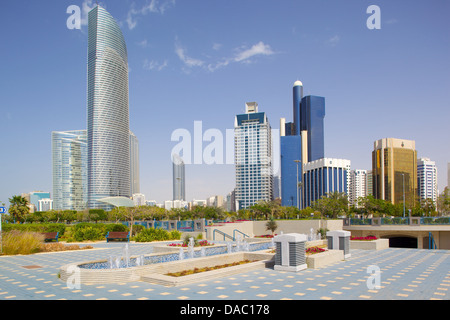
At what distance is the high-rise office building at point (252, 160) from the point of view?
502 ft

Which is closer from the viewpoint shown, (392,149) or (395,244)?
(395,244)

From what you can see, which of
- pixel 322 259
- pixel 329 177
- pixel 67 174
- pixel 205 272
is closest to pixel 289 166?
pixel 329 177

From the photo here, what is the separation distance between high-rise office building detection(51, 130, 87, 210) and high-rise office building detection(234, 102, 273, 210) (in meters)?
72.2

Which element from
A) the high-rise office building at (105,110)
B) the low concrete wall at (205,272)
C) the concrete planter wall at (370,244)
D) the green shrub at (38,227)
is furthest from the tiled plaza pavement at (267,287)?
the high-rise office building at (105,110)

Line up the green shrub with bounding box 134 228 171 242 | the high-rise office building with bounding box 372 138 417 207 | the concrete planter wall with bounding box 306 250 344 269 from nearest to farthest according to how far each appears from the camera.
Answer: the concrete planter wall with bounding box 306 250 344 269 → the green shrub with bounding box 134 228 171 242 → the high-rise office building with bounding box 372 138 417 207

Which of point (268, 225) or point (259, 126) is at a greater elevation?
point (259, 126)

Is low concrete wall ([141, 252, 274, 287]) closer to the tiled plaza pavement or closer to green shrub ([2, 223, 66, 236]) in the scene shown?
the tiled plaza pavement

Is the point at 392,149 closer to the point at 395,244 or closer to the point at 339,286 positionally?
the point at 395,244

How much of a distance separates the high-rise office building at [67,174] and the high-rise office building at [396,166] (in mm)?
125968

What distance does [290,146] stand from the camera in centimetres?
19125

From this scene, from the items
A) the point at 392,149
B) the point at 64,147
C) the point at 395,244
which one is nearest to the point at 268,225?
the point at 395,244

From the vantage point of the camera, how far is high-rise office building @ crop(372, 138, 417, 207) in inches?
4828

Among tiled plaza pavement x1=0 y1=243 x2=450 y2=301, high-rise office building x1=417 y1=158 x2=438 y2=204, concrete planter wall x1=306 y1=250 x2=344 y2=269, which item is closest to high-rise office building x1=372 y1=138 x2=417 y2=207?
high-rise office building x1=417 y1=158 x2=438 y2=204
